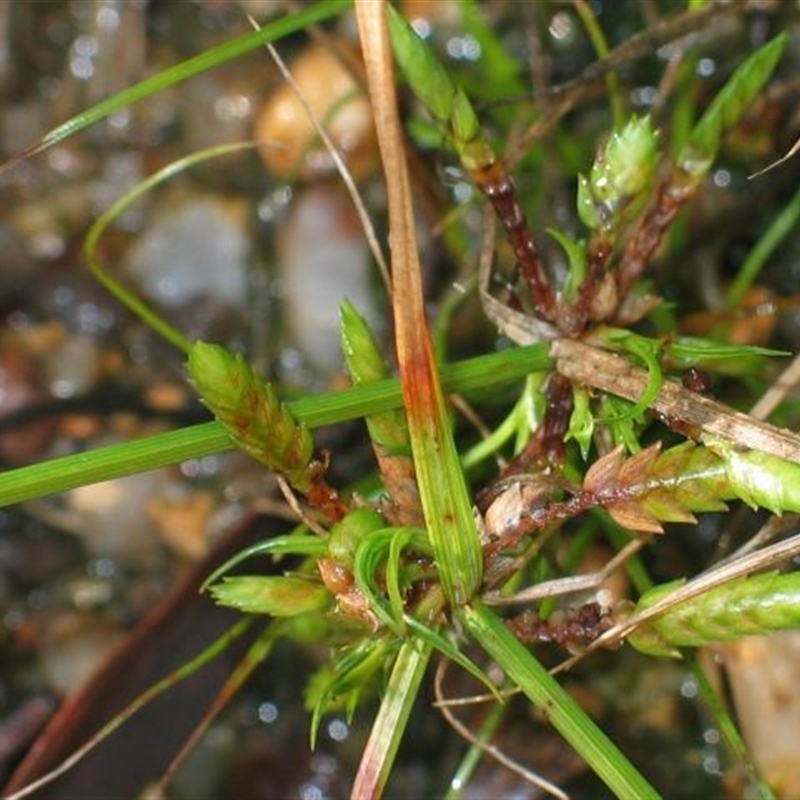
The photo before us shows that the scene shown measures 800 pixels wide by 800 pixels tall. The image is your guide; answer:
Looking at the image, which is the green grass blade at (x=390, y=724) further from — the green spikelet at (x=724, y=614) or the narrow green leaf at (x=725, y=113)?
the narrow green leaf at (x=725, y=113)

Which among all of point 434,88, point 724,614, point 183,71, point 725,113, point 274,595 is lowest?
point 724,614

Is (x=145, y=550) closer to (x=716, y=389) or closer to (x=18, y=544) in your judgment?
(x=18, y=544)

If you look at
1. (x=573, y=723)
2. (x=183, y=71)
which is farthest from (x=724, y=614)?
(x=183, y=71)

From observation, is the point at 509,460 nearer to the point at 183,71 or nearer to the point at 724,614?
the point at 724,614

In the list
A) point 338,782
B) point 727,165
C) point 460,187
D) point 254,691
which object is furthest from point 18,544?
point 727,165

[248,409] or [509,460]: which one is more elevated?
[248,409]

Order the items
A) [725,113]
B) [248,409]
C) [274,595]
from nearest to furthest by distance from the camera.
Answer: [248,409]
[274,595]
[725,113]
